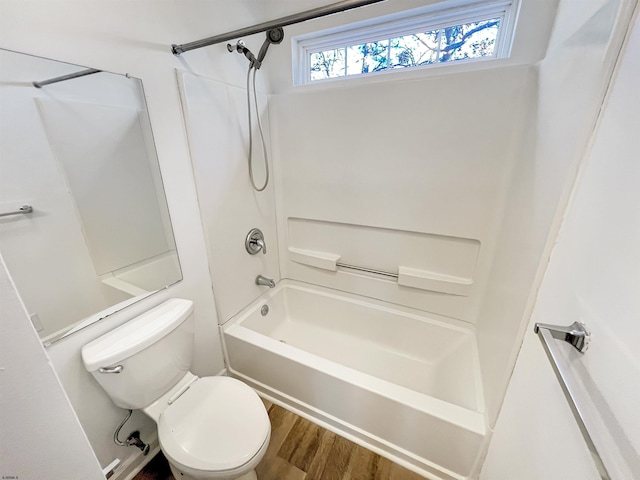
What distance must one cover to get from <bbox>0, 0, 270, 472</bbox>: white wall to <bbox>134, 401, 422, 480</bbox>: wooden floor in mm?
546

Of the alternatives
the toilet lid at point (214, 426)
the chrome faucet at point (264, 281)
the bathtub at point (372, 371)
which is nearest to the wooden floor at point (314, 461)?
the bathtub at point (372, 371)

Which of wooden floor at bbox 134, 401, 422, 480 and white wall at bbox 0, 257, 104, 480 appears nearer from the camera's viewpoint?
white wall at bbox 0, 257, 104, 480

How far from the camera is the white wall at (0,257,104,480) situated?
14.4 inches

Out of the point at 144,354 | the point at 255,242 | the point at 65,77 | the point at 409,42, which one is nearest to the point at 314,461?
the point at 144,354

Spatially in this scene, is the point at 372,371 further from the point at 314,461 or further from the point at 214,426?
the point at 214,426

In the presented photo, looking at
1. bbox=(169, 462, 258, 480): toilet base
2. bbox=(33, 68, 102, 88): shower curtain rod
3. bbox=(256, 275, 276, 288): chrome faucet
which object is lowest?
bbox=(169, 462, 258, 480): toilet base

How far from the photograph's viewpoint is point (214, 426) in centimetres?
107

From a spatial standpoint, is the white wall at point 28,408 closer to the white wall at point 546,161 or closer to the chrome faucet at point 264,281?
the white wall at point 546,161

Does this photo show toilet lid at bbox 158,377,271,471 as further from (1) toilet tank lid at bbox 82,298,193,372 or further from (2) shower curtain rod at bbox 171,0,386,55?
(2) shower curtain rod at bbox 171,0,386,55

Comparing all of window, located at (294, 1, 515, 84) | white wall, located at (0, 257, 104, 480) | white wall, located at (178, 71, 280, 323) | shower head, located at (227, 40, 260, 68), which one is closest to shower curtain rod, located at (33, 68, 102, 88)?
white wall, located at (178, 71, 280, 323)

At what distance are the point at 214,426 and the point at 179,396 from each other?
0.83ft

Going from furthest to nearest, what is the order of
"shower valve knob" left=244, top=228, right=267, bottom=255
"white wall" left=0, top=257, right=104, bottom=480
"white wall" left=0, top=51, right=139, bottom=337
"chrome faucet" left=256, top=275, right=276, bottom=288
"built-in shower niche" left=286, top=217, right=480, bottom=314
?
"chrome faucet" left=256, top=275, right=276, bottom=288
"shower valve knob" left=244, top=228, right=267, bottom=255
"built-in shower niche" left=286, top=217, right=480, bottom=314
"white wall" left=0, top=51, right=139, bottom=337
"white wall" left=0, top=257, right=104, bottom=480

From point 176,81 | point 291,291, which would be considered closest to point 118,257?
point 176,81

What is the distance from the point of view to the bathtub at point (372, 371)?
1172 millimetres
